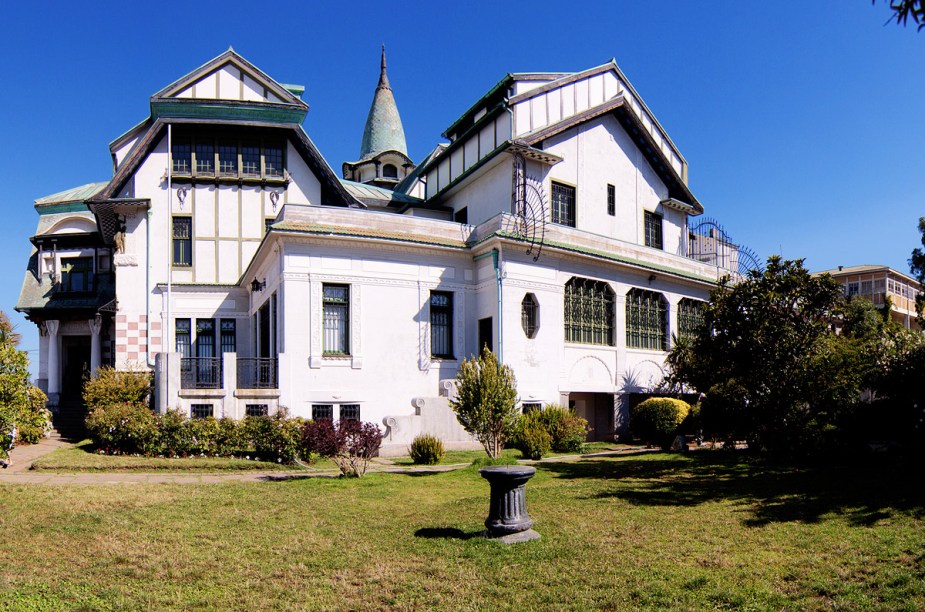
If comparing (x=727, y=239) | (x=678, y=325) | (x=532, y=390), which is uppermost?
(x=727, y=239)

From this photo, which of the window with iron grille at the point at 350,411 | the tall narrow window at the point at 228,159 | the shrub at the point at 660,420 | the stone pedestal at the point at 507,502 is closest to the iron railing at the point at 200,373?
the window with iron grille at the point at 350,411

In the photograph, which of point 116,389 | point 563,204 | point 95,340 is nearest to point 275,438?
point 116,389

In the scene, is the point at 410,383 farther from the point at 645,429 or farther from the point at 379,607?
the point at 379,607

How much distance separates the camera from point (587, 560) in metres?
8.56

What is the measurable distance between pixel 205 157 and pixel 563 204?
1505 centimetres

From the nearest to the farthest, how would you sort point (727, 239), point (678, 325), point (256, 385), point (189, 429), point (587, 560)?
point (587, 560) → point (189, 429) → point (256, 385) → point (678, 325) → point (727, 239)

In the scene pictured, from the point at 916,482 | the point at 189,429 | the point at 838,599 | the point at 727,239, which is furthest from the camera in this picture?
the point at 727,239

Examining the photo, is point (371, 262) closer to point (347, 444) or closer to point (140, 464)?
point (347, 444)

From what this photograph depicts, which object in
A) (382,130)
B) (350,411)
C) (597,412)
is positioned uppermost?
(382,130)

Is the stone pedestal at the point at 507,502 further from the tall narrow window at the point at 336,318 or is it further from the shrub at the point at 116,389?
the shrub at the point at 116,389

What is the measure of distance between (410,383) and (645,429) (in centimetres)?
795

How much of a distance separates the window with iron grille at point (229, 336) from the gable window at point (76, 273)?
993 centimetres

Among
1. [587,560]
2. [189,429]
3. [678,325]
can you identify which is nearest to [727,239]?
[678,325]

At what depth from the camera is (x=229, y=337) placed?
29.3 m
